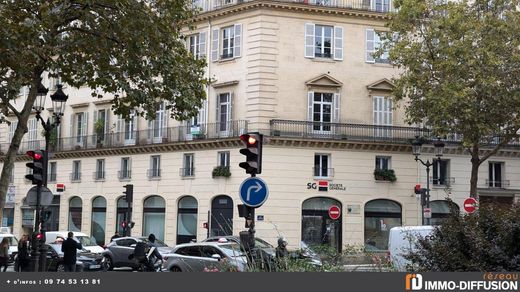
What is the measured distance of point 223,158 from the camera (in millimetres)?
38719

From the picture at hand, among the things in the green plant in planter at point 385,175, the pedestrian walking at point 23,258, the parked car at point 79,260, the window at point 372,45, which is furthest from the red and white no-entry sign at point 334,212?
the pedestrian walking at point 23,258

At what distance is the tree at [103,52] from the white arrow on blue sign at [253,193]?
7976 mm

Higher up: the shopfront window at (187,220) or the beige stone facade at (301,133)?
the beige stone facade at (301,133)

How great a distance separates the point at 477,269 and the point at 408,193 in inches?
1176

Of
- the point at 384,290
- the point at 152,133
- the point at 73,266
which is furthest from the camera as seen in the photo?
the point at 152,133

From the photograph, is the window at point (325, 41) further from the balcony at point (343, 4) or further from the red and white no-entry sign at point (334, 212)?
the red and white no-entry sign at point (334, 212)

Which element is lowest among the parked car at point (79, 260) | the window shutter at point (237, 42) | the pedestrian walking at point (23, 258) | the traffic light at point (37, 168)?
the parked car at point (79, 260)

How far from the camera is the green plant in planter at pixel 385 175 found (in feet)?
127

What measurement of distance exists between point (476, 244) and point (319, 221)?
92.5ft

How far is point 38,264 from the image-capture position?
2084 centimetres

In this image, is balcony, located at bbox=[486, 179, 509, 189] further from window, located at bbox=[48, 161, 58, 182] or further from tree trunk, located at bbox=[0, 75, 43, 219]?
tree trunk, located at bbox=[0, 75, 43, 219]

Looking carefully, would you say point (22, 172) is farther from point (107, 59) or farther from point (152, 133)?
point (107, 59)

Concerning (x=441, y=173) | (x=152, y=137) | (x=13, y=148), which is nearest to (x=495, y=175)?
(x=441, y=173)

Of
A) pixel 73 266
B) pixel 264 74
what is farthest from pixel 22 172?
pixel 73 266
